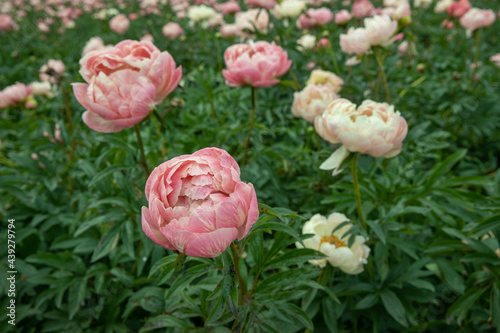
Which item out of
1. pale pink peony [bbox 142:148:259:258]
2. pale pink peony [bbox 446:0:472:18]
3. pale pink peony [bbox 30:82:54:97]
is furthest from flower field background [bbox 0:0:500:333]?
pale pink peony [bbox 446:0:472:18]

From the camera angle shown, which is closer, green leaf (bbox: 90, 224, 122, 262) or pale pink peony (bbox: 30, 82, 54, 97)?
green leaf (bbox: 90, 224, 122, 262)

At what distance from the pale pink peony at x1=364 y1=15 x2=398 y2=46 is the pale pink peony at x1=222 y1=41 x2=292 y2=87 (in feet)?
1.08

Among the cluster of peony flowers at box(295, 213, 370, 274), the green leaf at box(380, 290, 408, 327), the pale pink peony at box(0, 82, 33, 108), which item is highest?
the cluster of peony flowers at box(295, 213, 370, 274)

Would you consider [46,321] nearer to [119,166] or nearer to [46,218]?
[46,218]

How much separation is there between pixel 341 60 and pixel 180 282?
211cm

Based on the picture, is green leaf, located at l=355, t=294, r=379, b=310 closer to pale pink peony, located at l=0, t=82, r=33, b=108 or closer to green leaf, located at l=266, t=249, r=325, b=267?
green leaf, located at l=266, t=249, r=325, b=267

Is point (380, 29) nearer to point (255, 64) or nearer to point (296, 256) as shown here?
point (255, 64)

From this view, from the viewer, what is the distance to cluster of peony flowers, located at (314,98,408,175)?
2.63 feet

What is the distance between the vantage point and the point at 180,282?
65 cm

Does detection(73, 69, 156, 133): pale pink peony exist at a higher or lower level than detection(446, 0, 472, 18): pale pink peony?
higher

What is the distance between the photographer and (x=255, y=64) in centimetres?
109

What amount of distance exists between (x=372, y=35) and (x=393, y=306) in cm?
91

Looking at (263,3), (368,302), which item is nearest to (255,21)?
(263,3)

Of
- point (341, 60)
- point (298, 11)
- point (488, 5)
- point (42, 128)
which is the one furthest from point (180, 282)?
point (488, 5)
